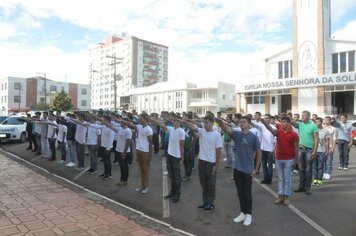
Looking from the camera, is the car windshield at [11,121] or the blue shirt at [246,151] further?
the car windshield at [11,121]

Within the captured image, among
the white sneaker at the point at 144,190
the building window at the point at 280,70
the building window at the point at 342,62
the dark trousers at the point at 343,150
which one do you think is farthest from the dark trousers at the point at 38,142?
the building window at the point at 280,70

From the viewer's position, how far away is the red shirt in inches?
248

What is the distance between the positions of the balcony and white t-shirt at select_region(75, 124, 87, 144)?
50615 millimetres

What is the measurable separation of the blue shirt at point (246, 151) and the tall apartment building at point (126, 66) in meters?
104

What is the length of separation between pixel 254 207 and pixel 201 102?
5483 cm

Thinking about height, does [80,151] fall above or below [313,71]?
below

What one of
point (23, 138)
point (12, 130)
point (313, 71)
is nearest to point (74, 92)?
point (313, 71)

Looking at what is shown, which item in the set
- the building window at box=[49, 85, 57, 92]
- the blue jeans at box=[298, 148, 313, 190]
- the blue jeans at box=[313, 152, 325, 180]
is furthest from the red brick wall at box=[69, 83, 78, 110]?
the blue jeans at box=[298, 148, 313, 190]

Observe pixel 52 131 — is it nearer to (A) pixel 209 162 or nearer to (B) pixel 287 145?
(A) pixel 209 162

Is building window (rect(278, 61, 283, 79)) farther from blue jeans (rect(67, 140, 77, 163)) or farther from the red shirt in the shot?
the red shirt

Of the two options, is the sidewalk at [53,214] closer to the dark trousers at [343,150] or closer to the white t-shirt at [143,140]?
the white t-shirt at [143,140]

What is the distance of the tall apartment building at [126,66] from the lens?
375 ft

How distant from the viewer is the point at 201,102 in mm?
60812

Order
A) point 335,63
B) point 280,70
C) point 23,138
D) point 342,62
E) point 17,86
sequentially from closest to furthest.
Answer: point 23,138 → point 342,62 → point 335,63 → point 280,70 → point 17,86
